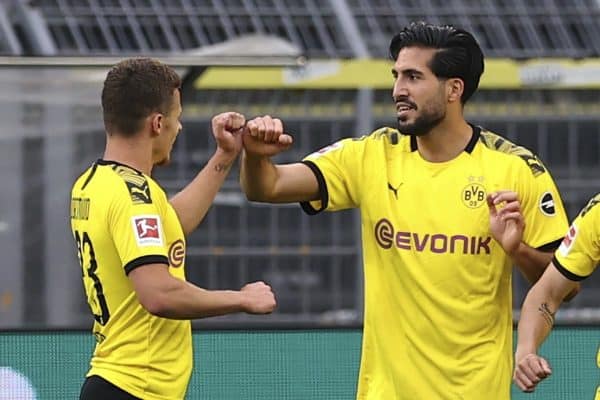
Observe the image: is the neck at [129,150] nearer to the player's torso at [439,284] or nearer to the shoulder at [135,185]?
the shoulder at [135,185]

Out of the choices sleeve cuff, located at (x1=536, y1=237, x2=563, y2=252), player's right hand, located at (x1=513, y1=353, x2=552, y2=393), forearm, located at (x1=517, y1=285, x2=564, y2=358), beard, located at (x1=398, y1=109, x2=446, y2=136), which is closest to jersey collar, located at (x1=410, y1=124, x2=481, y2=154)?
beard, located at (x1=398, y1=109, x2=446, y2=136)

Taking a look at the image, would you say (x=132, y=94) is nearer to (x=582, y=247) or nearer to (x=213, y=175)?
(x=213, y=175)

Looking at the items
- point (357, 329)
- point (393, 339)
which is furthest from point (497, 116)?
point (393, 339)

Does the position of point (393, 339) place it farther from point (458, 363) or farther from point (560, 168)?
point (560, 168)

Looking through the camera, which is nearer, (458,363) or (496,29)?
(458,363)

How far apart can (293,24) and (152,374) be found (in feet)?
29.0

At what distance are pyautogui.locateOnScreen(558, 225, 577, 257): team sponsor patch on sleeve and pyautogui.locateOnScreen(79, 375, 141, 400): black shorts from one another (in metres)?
1.35

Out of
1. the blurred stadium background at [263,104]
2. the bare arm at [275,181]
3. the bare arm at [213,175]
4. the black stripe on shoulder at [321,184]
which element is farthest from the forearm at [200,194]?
the blurred stadium background at [263,104]

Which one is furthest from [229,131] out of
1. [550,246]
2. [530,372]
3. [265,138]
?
[530,372]

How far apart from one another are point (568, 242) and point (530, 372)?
423 mm

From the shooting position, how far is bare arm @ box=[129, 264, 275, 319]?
4758 millimetres

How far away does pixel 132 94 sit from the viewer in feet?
16.4

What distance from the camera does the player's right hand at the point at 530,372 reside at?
16.2 ft

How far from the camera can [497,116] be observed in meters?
12.2
